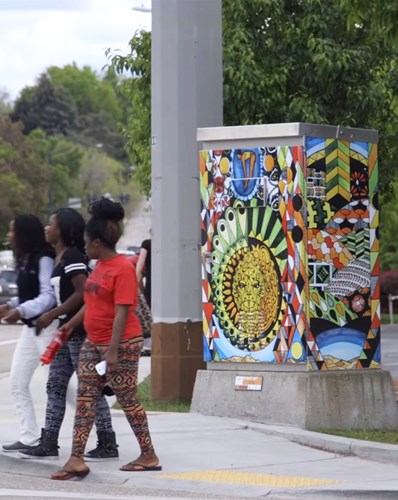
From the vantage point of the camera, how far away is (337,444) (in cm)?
1055

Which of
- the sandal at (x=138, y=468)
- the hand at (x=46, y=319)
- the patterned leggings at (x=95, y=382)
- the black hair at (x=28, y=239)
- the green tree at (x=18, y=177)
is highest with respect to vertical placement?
the green tree at (x=18, y=177)

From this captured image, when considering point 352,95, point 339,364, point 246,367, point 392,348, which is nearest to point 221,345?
point 246,367

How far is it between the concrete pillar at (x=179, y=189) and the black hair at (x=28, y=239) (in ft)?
11.4

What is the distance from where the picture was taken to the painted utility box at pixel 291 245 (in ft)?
37.7

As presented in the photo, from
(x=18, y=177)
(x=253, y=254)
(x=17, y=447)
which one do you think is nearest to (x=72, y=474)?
(x=17, y=447)

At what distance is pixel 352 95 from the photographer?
18312mm

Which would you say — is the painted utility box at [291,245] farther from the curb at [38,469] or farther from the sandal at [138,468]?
the curb at [38,469]

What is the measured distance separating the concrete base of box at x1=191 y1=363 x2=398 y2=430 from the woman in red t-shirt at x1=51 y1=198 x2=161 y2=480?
2.39 meters

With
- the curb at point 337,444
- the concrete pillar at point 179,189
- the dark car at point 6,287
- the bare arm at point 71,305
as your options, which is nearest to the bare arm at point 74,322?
the bare arm at point 71,305

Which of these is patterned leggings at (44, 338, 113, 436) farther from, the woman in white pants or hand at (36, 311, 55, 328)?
hand at (36, 311, 55, 328)

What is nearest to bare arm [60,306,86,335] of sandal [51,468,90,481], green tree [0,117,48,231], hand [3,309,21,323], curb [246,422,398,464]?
hand [3,309,21,323]

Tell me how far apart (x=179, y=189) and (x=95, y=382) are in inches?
172

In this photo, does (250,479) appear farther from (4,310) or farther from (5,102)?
(5,102)

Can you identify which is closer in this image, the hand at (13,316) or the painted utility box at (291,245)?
the hand at (13,316)
